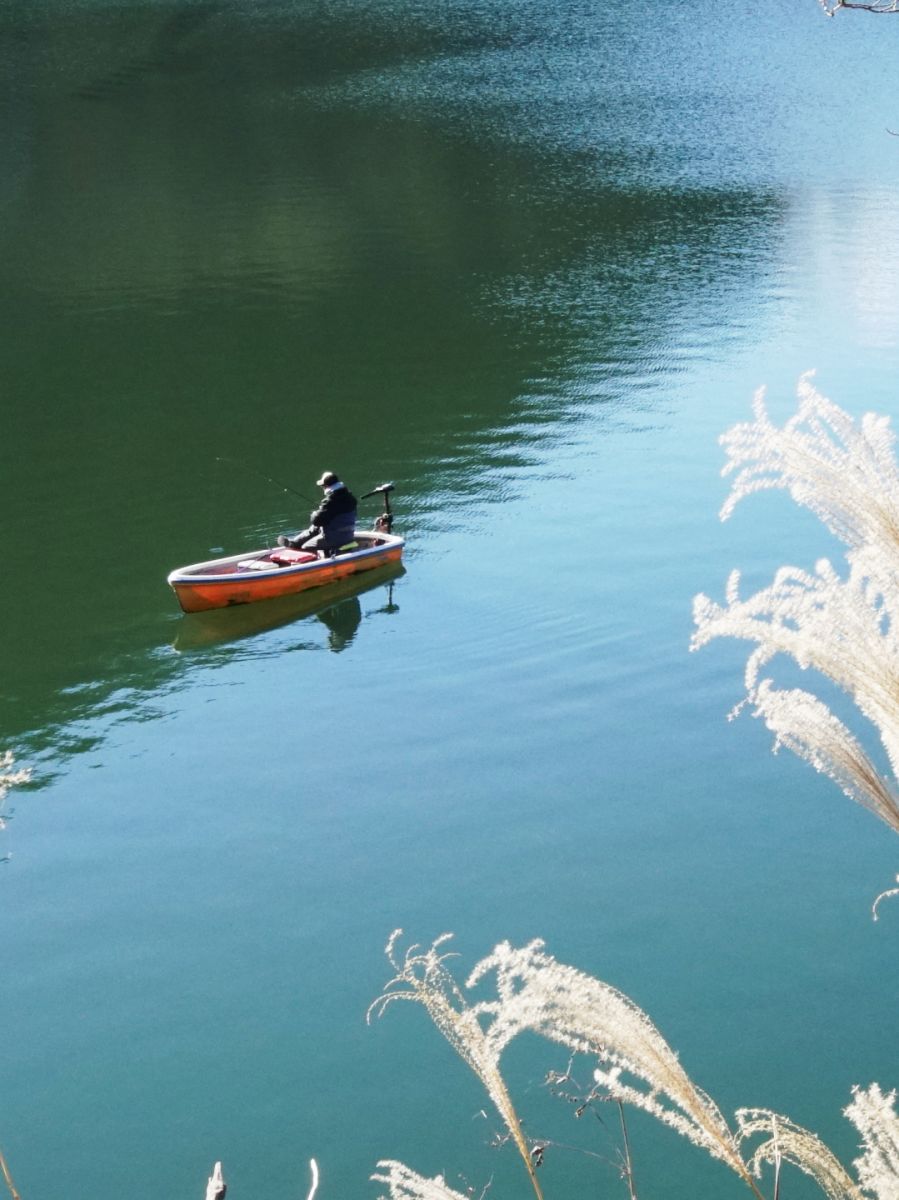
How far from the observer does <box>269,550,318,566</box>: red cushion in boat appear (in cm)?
1353

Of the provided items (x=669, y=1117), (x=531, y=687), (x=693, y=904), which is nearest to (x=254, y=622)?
(x=531, y=687)

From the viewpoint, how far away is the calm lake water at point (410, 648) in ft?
24.4

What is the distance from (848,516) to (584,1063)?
16.4 feet

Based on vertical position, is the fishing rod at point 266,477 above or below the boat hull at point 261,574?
above

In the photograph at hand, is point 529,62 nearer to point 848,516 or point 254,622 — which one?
point 254,622

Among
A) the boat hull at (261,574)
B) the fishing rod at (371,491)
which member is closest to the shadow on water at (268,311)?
the fishing rod at (371,491)

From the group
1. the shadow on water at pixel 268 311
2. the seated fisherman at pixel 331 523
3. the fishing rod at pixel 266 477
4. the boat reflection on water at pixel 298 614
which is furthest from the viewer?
the fishing rod at pixel 266 477

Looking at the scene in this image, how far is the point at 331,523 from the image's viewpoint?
13.6 m

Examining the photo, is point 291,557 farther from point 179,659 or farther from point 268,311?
point 268,311

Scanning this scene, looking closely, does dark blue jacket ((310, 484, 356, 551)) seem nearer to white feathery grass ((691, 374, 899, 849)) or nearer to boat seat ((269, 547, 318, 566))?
boat seat ((269, 547, 318, 566))

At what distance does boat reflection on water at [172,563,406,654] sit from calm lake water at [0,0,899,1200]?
6 centimetres

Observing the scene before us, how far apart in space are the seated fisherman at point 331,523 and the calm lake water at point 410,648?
1.70 feet

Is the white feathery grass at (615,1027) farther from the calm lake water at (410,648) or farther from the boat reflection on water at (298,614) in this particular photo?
the boat reflection on water at (298,614)

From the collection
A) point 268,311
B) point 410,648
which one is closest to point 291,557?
point 410,648
